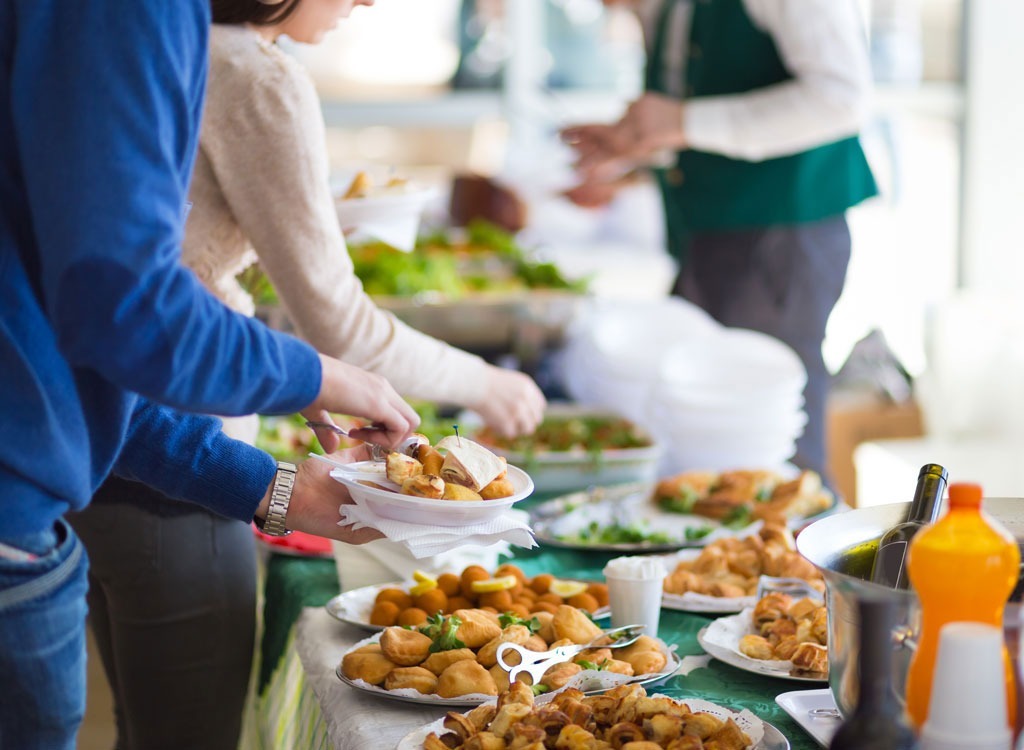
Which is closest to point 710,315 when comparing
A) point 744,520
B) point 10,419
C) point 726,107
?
point 726,107

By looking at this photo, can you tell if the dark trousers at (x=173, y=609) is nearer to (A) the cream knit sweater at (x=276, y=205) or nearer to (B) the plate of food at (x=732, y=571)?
(A) the cream knit sweater at (x=276, y=205)

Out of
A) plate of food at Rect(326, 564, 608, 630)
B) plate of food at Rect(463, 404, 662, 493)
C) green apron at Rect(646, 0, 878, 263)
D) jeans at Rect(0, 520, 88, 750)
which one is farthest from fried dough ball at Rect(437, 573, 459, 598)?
green apron at Rect(646, 0, 878, 263)

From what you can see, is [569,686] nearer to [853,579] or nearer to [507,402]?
[853,579]

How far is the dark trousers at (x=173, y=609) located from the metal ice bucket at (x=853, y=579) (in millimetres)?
743

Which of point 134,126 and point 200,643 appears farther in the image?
point 200,643

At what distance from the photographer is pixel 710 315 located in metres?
2.76

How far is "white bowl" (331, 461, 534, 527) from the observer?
1.08 meters

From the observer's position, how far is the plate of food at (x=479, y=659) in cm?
111

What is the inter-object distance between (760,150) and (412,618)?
1435 millimetres

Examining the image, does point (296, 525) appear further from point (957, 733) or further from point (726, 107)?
point (726, 107)

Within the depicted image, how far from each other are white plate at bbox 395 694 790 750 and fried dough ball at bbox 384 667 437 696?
0.07m

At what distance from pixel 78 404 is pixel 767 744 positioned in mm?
586

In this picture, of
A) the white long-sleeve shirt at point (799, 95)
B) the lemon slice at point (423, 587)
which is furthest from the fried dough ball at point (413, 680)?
the white long-sleeve shirt at point (799, 95)

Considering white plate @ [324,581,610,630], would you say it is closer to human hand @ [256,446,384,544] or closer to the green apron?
human hand @ [256,446,384,544]
